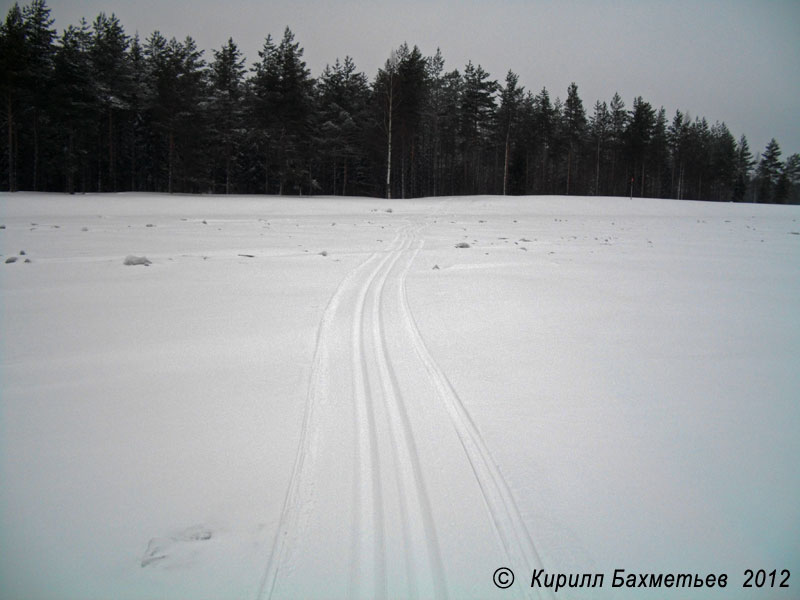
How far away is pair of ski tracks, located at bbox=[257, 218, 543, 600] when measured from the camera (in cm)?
163

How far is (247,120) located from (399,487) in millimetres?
37557

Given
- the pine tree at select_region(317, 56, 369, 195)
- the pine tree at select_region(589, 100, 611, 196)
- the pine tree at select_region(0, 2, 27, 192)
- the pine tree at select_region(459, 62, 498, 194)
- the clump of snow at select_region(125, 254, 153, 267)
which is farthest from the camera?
the pine tree at select_region(589, 100, 611, 196)

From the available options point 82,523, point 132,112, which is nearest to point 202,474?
point 82,523

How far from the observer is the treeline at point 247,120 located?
2872 centimetres

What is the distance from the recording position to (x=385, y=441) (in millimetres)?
2344

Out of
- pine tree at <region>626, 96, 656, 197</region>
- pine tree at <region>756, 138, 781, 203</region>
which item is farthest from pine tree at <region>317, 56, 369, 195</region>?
pine tree at <region>756, 138, 781, 203</region>

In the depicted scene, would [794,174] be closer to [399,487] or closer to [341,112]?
[341,112]

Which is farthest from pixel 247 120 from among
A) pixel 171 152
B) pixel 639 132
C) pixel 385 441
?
pixel 639 132

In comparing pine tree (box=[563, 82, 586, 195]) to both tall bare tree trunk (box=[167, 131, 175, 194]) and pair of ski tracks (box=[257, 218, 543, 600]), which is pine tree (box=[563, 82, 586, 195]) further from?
pair of ski tracks (box=[257, 218, 543, 600])

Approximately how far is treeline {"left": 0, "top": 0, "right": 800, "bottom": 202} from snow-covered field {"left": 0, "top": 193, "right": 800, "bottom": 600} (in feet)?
97.2

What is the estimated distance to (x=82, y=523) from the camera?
173 centimetres

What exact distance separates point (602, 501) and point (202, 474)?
71.8 inches

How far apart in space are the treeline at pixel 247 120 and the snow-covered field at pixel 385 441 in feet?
97.2

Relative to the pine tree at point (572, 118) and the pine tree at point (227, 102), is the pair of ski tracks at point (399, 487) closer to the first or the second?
the pine tree at point (227, 102)
